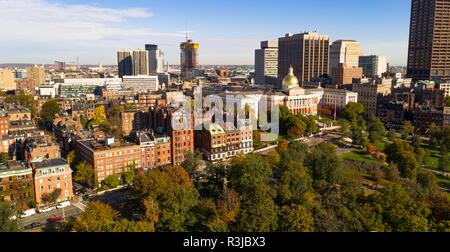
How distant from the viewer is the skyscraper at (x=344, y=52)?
17275cm

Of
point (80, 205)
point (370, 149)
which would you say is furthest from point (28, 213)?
point (370, 149)

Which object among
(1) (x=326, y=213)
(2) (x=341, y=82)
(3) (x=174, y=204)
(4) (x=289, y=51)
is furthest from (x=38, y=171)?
(4) (x=289, y=51)

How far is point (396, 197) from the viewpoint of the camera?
123ft

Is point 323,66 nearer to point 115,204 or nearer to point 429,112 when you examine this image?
point 429,112

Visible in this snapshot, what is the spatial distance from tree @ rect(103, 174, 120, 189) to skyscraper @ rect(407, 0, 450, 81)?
120862 mm

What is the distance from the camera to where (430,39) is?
128m

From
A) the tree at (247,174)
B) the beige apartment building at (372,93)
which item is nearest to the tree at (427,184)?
the tree at (247,174)

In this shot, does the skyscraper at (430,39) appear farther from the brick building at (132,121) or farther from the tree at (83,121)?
the tree at (83,121)

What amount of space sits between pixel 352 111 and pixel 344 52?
86.9 meters

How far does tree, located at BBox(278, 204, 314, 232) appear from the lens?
3132cm

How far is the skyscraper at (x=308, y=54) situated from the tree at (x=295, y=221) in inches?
4753

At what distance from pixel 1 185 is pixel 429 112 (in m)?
88.4

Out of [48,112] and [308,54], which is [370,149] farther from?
[308,54]

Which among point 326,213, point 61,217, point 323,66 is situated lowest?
point 61,217
